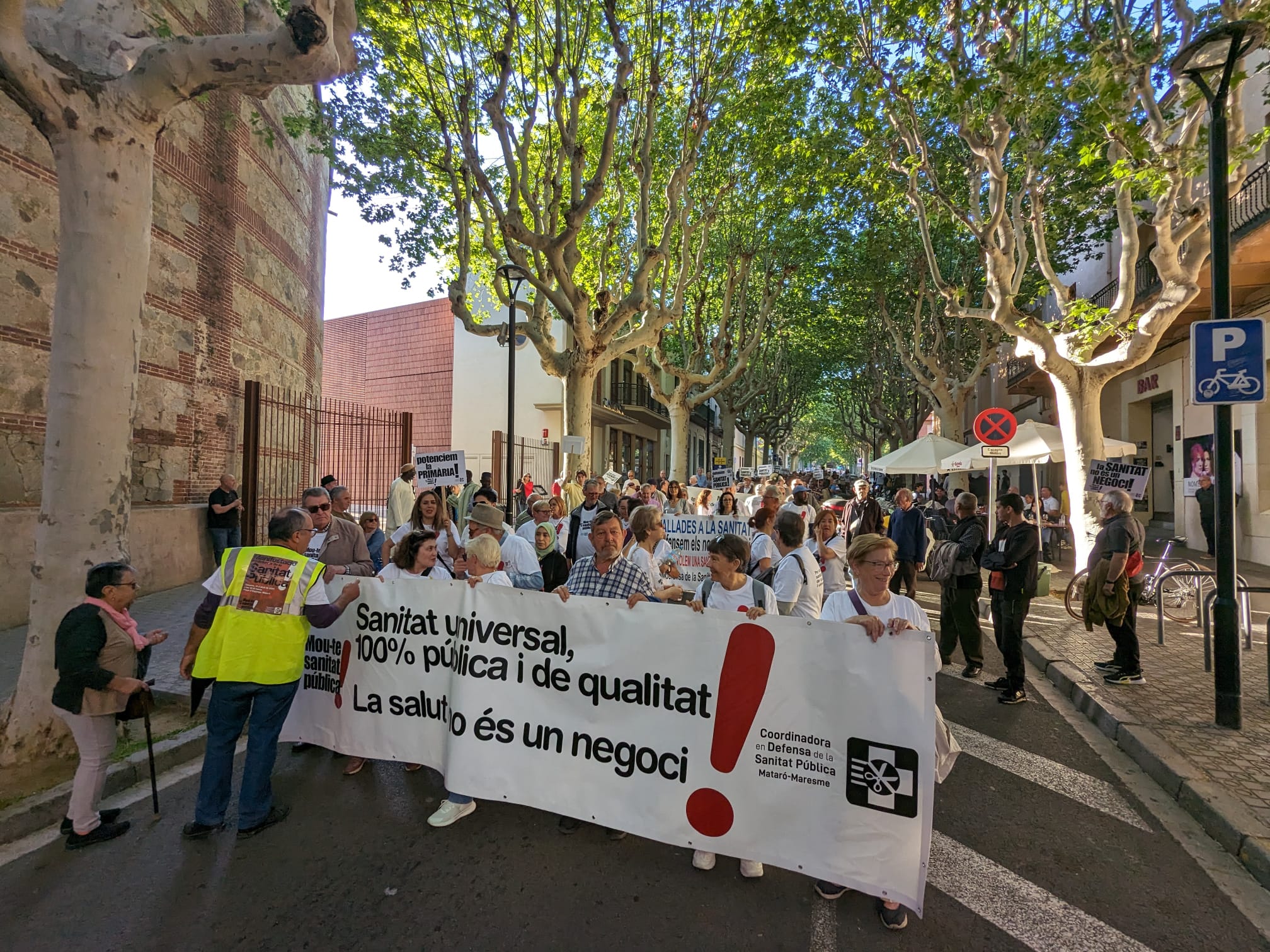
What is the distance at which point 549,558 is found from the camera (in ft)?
20.6

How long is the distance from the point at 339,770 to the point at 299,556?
1688 mm

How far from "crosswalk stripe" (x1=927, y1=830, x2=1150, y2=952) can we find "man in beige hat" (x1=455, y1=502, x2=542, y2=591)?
336cm

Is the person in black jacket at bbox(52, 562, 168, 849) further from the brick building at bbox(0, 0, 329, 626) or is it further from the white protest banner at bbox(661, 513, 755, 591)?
the white protest banner at bbox(661, 513, 755, 591)

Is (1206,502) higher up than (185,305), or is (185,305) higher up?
(185,305)

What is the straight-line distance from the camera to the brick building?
25.0 ft

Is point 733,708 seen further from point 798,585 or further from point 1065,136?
point 1065,136

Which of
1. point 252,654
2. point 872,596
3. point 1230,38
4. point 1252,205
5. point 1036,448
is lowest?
point 252,654

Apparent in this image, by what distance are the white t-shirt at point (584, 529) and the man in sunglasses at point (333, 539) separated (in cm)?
245

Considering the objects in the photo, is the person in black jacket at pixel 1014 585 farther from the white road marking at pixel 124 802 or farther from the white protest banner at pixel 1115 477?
the white road marking at pixel 124 802

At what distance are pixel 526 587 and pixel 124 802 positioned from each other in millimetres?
2726

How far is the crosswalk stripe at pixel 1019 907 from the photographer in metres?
2.72

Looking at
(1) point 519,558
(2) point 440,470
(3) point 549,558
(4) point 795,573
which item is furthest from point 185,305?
(4) point 795,573

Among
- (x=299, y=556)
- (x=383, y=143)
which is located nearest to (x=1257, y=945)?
(x=299, y=556)

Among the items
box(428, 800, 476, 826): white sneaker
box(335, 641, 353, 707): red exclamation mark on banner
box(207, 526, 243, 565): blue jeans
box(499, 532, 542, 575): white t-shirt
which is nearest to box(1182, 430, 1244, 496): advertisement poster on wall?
box(499, 532, 542, 575): white t-shirt
